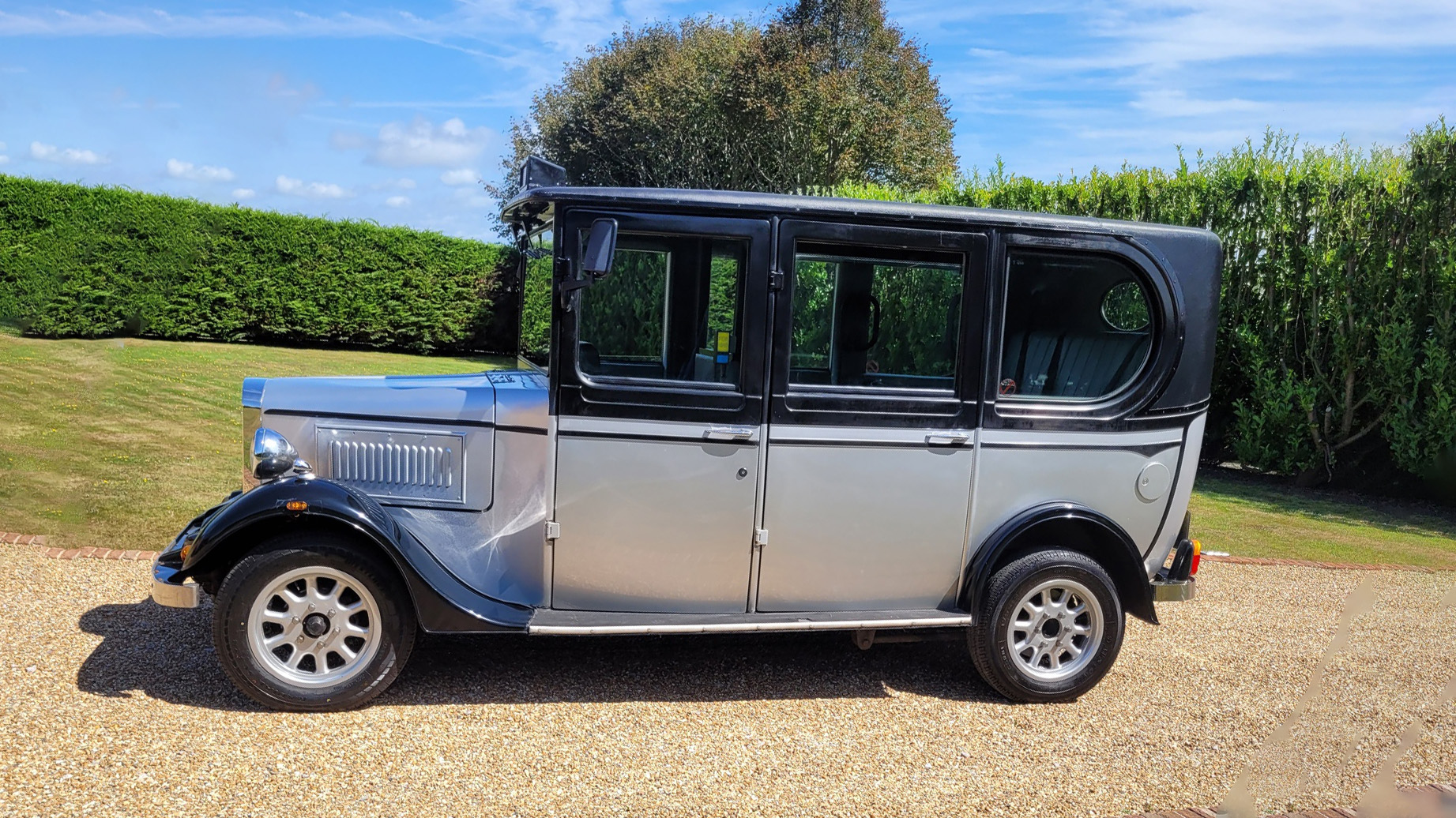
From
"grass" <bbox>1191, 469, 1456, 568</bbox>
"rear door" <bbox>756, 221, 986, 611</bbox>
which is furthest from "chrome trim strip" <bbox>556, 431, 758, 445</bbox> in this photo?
"grass" <bbox>1191, 469, 1456, 568</bbox>

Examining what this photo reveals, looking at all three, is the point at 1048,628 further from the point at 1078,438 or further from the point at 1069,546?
the point at 1078,438

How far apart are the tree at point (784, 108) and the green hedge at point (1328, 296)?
52.2 feet

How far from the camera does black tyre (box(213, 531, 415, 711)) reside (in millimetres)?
4203

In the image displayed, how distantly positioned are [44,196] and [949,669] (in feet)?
59.7

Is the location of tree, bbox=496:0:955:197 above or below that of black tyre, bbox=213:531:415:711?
above

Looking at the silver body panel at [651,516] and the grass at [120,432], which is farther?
the grass at [120,432]

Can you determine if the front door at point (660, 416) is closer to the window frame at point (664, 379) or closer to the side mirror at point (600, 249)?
the window frame at point (664, 379)

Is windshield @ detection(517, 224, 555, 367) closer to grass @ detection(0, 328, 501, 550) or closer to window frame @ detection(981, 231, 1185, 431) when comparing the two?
grass @ detection(0, 328, 501, 550)

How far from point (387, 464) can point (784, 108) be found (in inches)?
1007

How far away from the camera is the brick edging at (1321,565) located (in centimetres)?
802

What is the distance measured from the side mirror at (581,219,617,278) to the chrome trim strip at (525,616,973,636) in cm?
152

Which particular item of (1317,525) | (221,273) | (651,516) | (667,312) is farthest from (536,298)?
(221,273)

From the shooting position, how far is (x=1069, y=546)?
5.04m

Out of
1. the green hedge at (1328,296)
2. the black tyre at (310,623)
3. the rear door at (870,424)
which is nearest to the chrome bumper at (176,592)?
the black tyre at (310,623)
